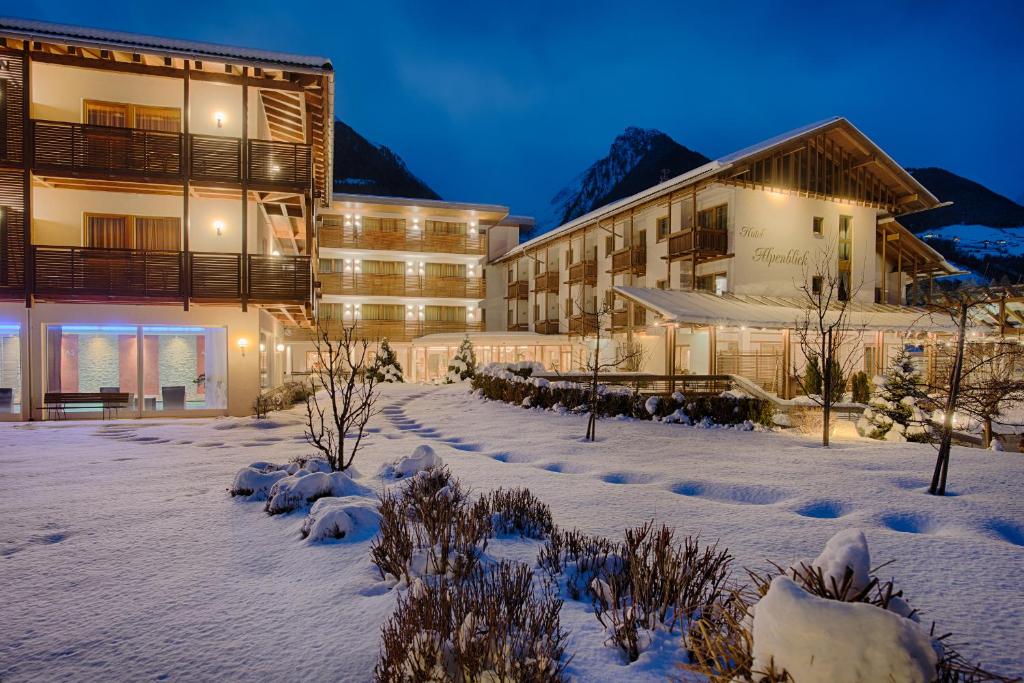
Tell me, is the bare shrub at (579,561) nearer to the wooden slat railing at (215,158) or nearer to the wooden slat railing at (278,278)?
the wooden slat railing at (278,278)

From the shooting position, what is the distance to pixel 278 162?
1670cm

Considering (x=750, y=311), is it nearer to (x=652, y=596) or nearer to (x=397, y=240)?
(x=652, y=596)

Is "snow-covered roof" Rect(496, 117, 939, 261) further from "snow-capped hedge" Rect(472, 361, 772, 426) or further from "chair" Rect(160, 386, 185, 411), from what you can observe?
"chair" Rect(160, 386, 185, 411)

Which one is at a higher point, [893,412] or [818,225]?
[818,225]

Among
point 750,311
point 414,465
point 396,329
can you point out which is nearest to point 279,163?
point 414,465

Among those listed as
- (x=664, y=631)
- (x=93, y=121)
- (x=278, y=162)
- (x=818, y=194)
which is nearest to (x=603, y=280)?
(x=818, y=194)

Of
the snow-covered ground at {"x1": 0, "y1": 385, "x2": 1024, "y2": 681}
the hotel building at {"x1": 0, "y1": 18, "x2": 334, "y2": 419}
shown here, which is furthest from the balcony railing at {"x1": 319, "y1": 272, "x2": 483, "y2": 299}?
the snow-covered ground at {"x1": 0, "y1": 385, "x2": 1024, "y2": 681}

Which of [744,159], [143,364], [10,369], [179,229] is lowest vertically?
[10,369]

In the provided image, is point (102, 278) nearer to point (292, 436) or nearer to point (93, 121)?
point (93, 121)

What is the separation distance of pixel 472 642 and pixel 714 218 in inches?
982

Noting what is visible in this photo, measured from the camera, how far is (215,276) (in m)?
15.8

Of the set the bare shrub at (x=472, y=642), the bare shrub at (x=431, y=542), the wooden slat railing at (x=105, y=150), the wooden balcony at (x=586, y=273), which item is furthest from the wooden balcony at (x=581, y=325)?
the bare shrub at (x=472, y=642)

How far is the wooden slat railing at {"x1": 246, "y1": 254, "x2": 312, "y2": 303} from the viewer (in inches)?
633

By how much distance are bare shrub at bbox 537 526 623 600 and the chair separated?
1514 centimetres
